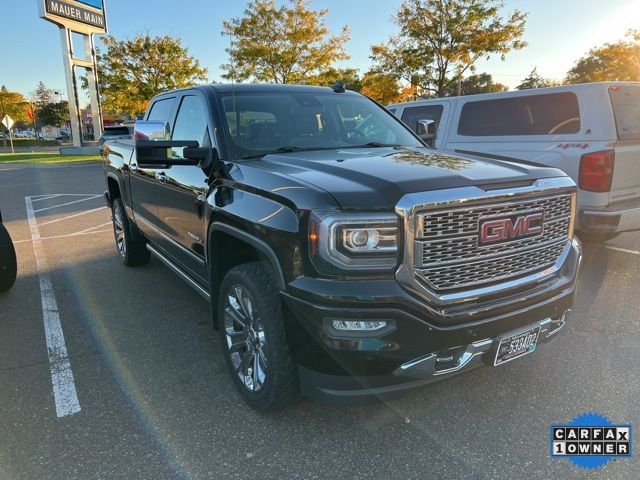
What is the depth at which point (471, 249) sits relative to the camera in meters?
2.39

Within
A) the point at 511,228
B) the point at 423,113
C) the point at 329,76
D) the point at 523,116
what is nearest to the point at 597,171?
the point at 523,116

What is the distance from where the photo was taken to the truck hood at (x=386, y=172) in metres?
2.29

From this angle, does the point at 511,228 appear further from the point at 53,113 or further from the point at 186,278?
the point at 53,113

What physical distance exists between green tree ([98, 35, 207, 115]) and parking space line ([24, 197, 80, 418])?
27.7 metres

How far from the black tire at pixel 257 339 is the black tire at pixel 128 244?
3085 mm

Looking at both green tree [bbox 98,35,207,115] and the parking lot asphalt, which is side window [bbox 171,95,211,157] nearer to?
the parking lot asphalt

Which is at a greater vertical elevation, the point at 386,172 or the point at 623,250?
the point at 386,172

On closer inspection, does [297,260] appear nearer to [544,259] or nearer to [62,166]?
[544,259]

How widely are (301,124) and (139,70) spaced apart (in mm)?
30909

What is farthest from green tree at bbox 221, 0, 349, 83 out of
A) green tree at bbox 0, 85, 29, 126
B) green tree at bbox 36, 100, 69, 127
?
green tree at bbox 36, 100, 69, 127

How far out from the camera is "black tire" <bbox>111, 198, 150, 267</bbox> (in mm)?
5758

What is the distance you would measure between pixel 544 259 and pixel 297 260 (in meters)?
1.46

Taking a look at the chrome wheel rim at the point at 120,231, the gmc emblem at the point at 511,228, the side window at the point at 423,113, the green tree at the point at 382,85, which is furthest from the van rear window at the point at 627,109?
the green tree at the point at 382,85

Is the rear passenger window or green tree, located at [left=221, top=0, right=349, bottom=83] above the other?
green tree, located at [left=221, top=0, right=349, bottom=83]
